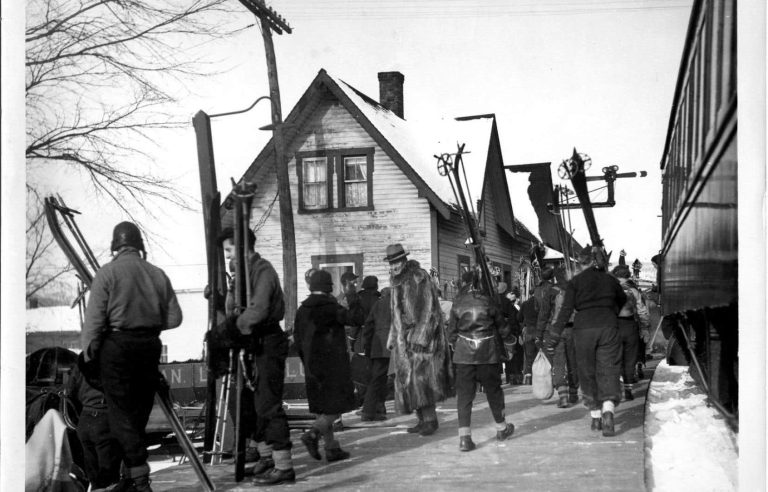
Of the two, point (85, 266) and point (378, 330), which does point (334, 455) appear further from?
point (378, 330)

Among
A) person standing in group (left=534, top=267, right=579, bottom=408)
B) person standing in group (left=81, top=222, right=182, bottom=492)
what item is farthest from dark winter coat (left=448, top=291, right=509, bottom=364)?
person standing in group (left=81, top=222, right=182, bottom=492)

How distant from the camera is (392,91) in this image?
16.8 ft

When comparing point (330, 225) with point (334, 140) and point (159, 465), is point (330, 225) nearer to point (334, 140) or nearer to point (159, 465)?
point (334, 140)

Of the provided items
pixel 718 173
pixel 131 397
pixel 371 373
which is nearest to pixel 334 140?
pixel 131 397

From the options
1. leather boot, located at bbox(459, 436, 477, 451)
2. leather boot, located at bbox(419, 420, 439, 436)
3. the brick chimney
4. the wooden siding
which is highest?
the brick chimney

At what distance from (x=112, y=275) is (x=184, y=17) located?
64.9 inches

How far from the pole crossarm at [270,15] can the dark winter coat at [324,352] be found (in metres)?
1.61

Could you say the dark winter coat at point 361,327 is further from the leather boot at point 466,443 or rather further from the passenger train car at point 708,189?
the passenger train car at point 708,189

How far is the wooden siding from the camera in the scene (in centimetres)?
524

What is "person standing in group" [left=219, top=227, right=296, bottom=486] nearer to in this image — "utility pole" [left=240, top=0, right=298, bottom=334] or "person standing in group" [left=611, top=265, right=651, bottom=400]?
"utility pole" [left=240, top=0, right=298, bottom=334]

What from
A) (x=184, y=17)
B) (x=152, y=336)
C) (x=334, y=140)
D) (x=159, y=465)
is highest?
(x=184, y=17)

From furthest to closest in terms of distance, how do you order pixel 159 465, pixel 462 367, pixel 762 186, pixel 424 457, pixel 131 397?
pixel 159 465 < pixel 462 367 < pixel 424 457 < pixel 131 397 < pixel 762 186

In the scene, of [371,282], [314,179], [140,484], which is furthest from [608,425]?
[140,484]

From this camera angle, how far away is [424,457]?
5.73m
